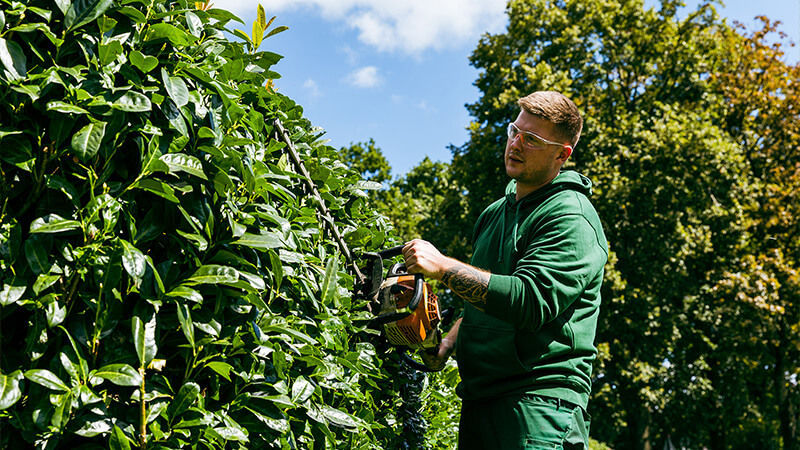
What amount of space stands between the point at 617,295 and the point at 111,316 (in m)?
16.1

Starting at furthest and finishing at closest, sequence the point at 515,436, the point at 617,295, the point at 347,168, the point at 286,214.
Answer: the point at 617,295, the point at 347,168, the point at 515,436, the point at 286,214

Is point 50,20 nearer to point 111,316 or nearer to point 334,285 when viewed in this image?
point 111,316

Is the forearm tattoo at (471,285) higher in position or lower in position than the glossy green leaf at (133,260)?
higher

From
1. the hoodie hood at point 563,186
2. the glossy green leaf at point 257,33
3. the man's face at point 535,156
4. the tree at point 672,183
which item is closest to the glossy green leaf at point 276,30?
the glossy green leaf at point 257,33

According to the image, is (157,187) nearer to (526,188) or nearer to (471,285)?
(471,285)

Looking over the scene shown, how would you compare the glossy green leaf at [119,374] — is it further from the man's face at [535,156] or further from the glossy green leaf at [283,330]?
the man's face at [535,156]

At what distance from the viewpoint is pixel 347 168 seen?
309 centimetres

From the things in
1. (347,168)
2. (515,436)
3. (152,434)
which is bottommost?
(152,434)

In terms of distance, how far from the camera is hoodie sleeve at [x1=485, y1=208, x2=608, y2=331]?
2211mm

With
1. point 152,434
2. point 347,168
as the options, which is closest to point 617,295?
point 347,168

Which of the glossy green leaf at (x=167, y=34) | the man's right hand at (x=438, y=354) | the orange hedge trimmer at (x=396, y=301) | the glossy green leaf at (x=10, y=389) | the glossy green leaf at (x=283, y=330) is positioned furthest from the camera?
the man's right hand at (x=438, y=354)

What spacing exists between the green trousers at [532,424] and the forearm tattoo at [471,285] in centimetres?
44

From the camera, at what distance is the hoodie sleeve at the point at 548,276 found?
2211mm

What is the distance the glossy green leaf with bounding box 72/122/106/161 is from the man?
129 centimetres
